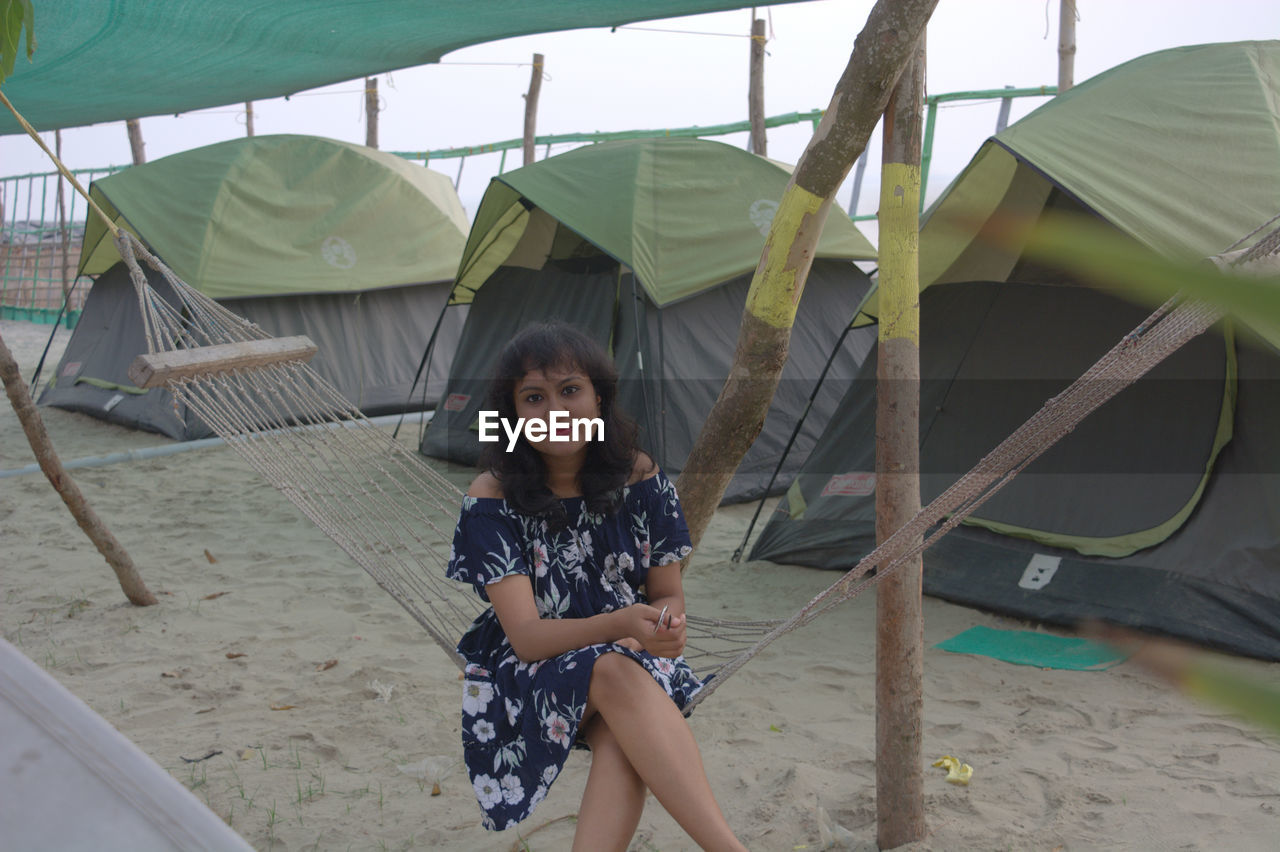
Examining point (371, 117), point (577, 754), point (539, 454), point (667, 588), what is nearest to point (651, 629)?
point (667, 588)

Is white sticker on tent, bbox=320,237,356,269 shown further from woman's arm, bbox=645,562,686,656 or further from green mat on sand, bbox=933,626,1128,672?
woman's arm, bbox=645,562,686,656

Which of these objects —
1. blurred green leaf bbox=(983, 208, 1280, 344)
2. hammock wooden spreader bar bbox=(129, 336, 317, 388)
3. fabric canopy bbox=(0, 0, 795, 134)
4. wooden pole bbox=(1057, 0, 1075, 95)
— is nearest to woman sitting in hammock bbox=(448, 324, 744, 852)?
blurred green leaf bbox=(983, 208, 1280, 344)

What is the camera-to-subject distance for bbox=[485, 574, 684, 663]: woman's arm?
4.88 ft

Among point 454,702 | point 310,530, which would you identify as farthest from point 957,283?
point 310,530

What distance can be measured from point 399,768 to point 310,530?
2032 mm

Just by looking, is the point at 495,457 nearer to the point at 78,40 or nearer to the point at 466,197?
the point at 78,40

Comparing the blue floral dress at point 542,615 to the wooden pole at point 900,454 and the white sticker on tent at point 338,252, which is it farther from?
the white sticker on tent at point 338,252

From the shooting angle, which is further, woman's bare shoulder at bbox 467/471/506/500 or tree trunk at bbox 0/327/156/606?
tree trunk at bbox 0/327/156/606

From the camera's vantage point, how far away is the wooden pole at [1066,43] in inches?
250

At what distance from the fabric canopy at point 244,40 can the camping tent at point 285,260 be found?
1.17 metres

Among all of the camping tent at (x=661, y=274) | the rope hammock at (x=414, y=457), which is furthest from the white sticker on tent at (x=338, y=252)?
the rope hammock at (x=414, y=457)

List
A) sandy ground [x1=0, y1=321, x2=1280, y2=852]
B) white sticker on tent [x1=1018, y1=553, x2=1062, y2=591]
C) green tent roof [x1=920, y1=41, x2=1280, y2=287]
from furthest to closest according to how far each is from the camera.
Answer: white sticker on tent [x1=1018, y1=553, x2=1062, y2=591] → green tent roof [x1=920, y1=41, x2=1280, y2=287] → sandy ground [x1=0, y1=321, x2=1280, y2=852]

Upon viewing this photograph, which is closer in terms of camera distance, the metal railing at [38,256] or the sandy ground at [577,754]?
the sandy ground at [577,754]

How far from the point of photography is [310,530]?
12.9 ft
